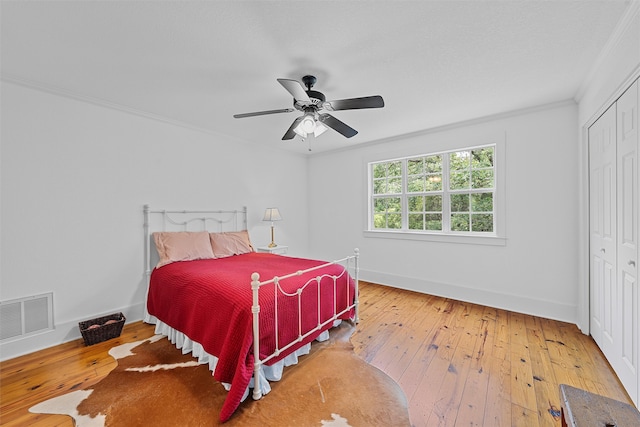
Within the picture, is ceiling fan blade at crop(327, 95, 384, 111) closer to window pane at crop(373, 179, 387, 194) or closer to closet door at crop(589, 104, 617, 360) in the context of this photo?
closet door at crop(589, 104, 617, 360)

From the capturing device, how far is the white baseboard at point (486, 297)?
2953 millimetres

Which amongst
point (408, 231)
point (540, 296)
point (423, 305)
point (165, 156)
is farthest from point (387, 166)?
point (165, 156)

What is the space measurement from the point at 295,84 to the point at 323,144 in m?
2.76

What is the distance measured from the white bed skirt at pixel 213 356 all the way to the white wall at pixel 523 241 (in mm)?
1834

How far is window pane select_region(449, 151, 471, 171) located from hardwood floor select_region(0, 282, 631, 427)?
191cm

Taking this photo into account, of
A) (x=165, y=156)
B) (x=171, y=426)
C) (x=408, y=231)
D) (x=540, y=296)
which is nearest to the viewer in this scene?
(x=171, y=426)

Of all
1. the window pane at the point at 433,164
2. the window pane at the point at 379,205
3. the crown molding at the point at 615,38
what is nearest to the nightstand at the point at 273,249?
the window pane at the point at 379,205

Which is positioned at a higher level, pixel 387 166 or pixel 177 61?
pixel 177 61

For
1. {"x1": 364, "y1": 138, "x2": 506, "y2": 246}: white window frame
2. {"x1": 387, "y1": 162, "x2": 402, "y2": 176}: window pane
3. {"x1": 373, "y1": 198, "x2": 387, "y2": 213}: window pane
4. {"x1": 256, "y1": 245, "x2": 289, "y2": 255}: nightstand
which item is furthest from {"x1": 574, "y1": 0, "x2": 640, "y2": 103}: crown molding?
{"x1": 256, "y1": 245, "x2": 289, "y2": 255}: nightstand

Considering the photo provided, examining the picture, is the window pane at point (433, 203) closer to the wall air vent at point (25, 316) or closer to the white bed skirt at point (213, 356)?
the white bed skirt at point (213, 356)

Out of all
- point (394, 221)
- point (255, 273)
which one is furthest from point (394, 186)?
point (255, 273)

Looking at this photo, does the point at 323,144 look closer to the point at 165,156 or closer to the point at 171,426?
the point at 165,156

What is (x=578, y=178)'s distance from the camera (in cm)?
283

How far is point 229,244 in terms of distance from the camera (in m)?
3.59
